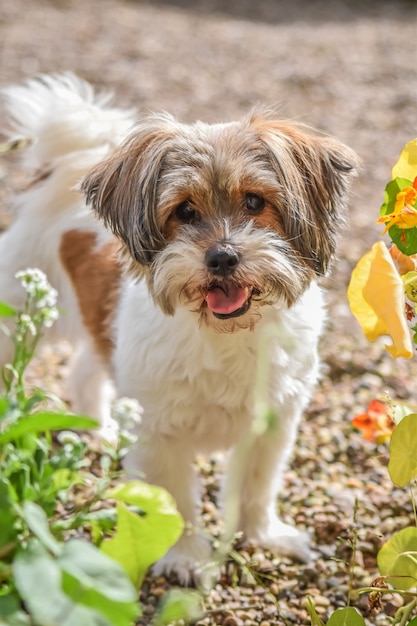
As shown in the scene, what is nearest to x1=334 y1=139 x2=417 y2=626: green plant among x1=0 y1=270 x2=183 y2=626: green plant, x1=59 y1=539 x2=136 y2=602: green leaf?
x1=0 y1=270 x2=183 y2=626: green plant

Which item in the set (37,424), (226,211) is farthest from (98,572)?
(226,211)

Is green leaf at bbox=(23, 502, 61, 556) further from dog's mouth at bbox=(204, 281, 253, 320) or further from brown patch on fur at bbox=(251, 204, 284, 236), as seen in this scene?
brown patch on fur at bbox=(251, 204, 284, 236)

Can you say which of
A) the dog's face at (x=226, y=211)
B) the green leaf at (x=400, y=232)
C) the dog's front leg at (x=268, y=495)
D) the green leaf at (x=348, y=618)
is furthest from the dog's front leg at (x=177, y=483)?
the green leaf at (x=400, y=232)

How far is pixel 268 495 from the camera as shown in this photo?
2.88m

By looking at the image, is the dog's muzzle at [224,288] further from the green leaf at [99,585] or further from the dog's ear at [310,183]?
the green leaf at [99,585]

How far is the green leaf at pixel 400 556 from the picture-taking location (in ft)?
6.08

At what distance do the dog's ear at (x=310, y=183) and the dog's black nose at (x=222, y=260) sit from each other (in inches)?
9.5

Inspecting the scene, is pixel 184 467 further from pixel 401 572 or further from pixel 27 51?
pixel 27 51

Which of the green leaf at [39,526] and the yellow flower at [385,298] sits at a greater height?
the yellow flower at [385,298]

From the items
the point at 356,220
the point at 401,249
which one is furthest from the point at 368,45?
the point at 401,249

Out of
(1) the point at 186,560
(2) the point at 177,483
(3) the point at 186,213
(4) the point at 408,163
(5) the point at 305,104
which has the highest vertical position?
(4) the point at 408,163

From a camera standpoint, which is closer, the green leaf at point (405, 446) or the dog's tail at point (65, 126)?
the green leaf at point (405, 446)

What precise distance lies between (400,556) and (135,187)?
120 centimetres

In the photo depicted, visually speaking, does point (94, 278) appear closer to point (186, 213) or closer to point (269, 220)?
point (186, 213)
